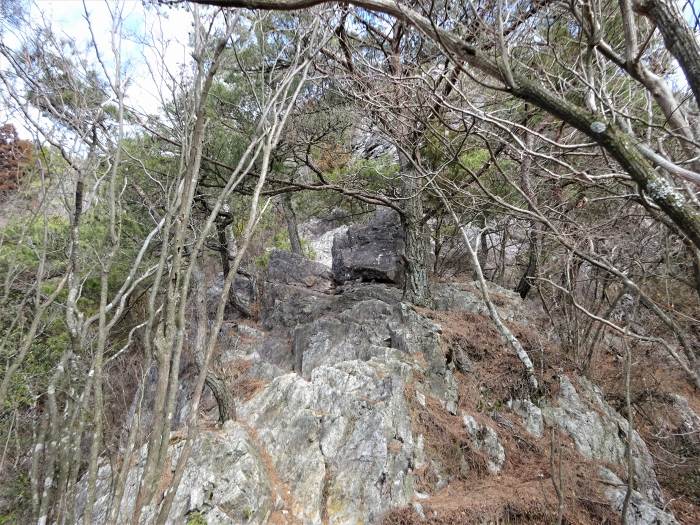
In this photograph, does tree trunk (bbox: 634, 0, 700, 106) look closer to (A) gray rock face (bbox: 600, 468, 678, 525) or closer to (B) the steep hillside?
(B) the steep hillside

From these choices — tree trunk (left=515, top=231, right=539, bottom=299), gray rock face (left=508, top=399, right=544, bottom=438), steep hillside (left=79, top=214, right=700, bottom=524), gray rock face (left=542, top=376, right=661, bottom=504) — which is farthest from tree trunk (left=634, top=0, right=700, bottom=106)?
tree trunk (left=515, top=231, right=539, bottom=299)

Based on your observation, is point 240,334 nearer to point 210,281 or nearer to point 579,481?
point 210,281

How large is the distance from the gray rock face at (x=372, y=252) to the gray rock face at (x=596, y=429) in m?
4.04

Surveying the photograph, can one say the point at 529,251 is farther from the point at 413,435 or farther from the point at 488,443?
the point at 413,435

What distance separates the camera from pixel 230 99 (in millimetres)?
6770

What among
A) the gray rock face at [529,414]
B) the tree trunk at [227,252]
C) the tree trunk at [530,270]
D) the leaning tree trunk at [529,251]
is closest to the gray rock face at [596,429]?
the gray rock face at [529,414]

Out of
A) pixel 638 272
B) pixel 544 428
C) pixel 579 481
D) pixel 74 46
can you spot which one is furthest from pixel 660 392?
pixel 74 46

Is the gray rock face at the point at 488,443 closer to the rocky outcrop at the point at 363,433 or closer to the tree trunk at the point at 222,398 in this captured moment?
the rocky outcrop at the point at 363,433

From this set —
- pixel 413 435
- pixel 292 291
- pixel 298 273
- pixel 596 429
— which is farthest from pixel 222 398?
pixel 298 273

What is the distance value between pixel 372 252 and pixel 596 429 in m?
5.20

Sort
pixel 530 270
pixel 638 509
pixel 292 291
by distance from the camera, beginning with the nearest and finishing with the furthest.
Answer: pixel 638 509, pixel 530 270, pixel 292 291

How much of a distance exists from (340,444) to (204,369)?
139 inches

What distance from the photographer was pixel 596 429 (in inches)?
185

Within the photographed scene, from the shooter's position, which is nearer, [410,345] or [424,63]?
[424,63]
